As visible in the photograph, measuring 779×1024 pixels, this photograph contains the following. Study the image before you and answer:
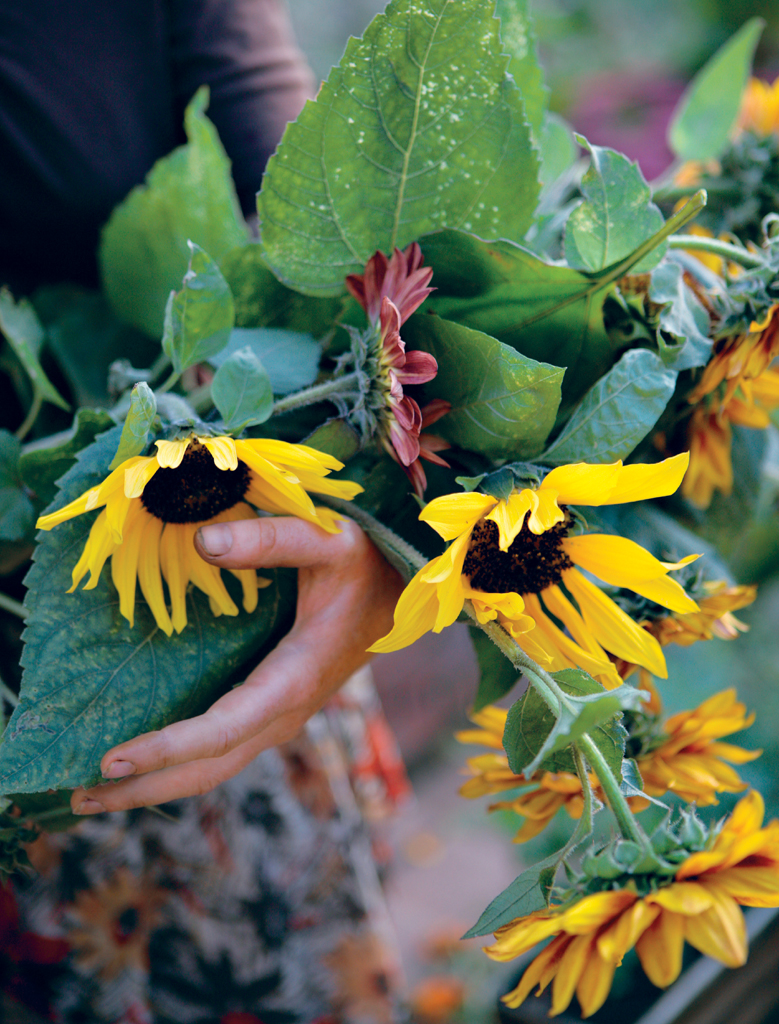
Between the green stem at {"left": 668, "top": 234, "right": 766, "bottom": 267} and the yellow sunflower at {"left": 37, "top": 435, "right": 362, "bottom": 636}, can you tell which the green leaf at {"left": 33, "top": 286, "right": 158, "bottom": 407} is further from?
the green stem at {"left": 668, "top": 234, "right": 766, "bottom": 267}

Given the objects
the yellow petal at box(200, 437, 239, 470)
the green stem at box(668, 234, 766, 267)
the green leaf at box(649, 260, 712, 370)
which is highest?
the green stem at box(668, 234, 766, 267)

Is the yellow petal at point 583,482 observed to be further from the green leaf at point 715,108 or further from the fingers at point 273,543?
the green leaf at point 715,108

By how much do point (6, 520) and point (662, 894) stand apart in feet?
0.90

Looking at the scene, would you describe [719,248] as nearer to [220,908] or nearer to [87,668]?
[87,668]

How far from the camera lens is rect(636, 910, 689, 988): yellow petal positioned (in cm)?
21

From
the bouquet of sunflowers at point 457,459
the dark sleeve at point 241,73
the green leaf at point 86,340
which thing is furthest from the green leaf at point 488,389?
the dark sleeve at point 241,73

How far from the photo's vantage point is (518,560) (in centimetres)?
27

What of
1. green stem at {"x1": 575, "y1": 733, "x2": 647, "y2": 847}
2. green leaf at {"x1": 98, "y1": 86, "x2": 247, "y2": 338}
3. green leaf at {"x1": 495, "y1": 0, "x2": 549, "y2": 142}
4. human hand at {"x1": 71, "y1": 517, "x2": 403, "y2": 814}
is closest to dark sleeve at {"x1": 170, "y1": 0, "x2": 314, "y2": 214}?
green leaf at {"x1": 98, "y1": 86, "x2": 247, "y2": 338}

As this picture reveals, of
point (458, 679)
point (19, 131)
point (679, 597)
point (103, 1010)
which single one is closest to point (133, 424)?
point (679, 597)

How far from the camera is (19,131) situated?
0.45 m

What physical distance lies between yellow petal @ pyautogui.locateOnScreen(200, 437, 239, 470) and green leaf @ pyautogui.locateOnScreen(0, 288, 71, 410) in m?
0.14

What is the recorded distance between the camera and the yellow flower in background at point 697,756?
0.28 metres

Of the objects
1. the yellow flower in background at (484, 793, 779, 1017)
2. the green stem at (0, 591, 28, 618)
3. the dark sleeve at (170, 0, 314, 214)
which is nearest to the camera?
the yellow flower in background at (484, 793, 779, 1017)

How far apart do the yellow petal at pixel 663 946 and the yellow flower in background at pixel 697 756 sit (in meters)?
0.07
